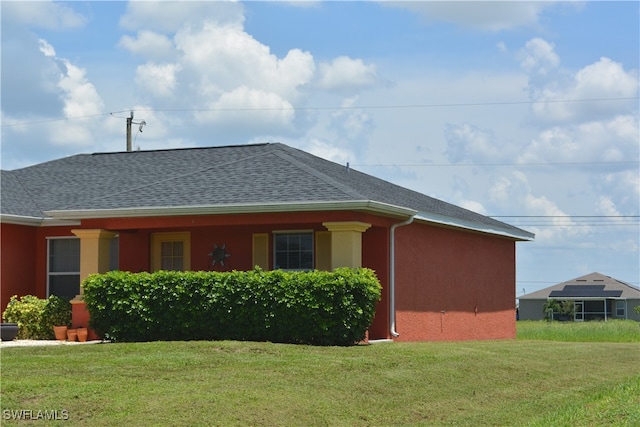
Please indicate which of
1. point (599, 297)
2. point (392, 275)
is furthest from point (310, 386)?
point (599, 297)

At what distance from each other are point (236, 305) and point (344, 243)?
8.41ft

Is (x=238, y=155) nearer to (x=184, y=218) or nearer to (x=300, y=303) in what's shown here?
(x=184, y=218)

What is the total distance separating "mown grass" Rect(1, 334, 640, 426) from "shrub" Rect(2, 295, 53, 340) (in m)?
5.35

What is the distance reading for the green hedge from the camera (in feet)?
62.2

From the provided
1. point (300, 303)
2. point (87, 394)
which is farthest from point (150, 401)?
point (300, 303)

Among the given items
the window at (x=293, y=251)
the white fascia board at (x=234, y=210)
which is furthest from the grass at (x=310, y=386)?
the window at (x=293, y=251)

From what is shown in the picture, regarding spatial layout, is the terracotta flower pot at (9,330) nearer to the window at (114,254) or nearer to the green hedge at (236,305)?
the green hedge at (236,305)

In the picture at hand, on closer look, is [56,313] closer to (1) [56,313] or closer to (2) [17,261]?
(1) [56,313]

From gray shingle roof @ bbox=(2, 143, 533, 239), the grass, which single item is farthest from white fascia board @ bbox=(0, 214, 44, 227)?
the grass

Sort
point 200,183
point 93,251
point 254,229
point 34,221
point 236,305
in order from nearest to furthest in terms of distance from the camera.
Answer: point 236,305 → point 93,251 → point 254,229 → point 200,183 → point 34,221

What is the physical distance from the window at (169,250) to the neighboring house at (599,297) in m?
48.0

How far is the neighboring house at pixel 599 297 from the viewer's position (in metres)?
67.0

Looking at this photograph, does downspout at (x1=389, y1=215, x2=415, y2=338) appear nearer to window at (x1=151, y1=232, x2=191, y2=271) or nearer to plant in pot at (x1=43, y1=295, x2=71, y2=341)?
window at (x1=151, y1=232, x2=191, y2=271)

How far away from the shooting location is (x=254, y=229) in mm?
22656
